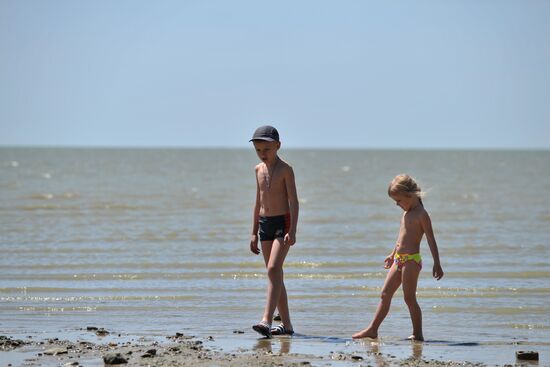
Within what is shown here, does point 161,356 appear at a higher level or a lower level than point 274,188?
lower

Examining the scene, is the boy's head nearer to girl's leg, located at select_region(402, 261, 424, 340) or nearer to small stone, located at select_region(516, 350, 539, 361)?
girl's leg, located at select_region(402, 261, 424, 340)

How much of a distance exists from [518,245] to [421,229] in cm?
794

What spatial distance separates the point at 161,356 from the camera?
6.56 metres

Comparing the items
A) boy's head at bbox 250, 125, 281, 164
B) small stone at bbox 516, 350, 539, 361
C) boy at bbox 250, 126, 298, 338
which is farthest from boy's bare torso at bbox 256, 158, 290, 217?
small stone at bbox 516, 350, 539, 361

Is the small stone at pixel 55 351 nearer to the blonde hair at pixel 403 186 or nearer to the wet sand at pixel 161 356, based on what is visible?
the wet sand at pixel 161 356

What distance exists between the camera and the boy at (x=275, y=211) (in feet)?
25.1

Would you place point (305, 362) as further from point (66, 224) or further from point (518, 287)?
point (66, 224)

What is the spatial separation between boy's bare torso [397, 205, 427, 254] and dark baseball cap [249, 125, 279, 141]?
1.22 metres

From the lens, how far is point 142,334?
7758 mm

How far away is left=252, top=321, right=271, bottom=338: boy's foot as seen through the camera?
7.36 m

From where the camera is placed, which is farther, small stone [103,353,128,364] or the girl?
the girl

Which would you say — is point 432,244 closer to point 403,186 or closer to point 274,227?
point 403,186

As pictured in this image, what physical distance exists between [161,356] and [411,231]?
7.38 feet

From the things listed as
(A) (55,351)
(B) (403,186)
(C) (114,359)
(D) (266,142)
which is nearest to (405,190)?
(B) (403,186)
